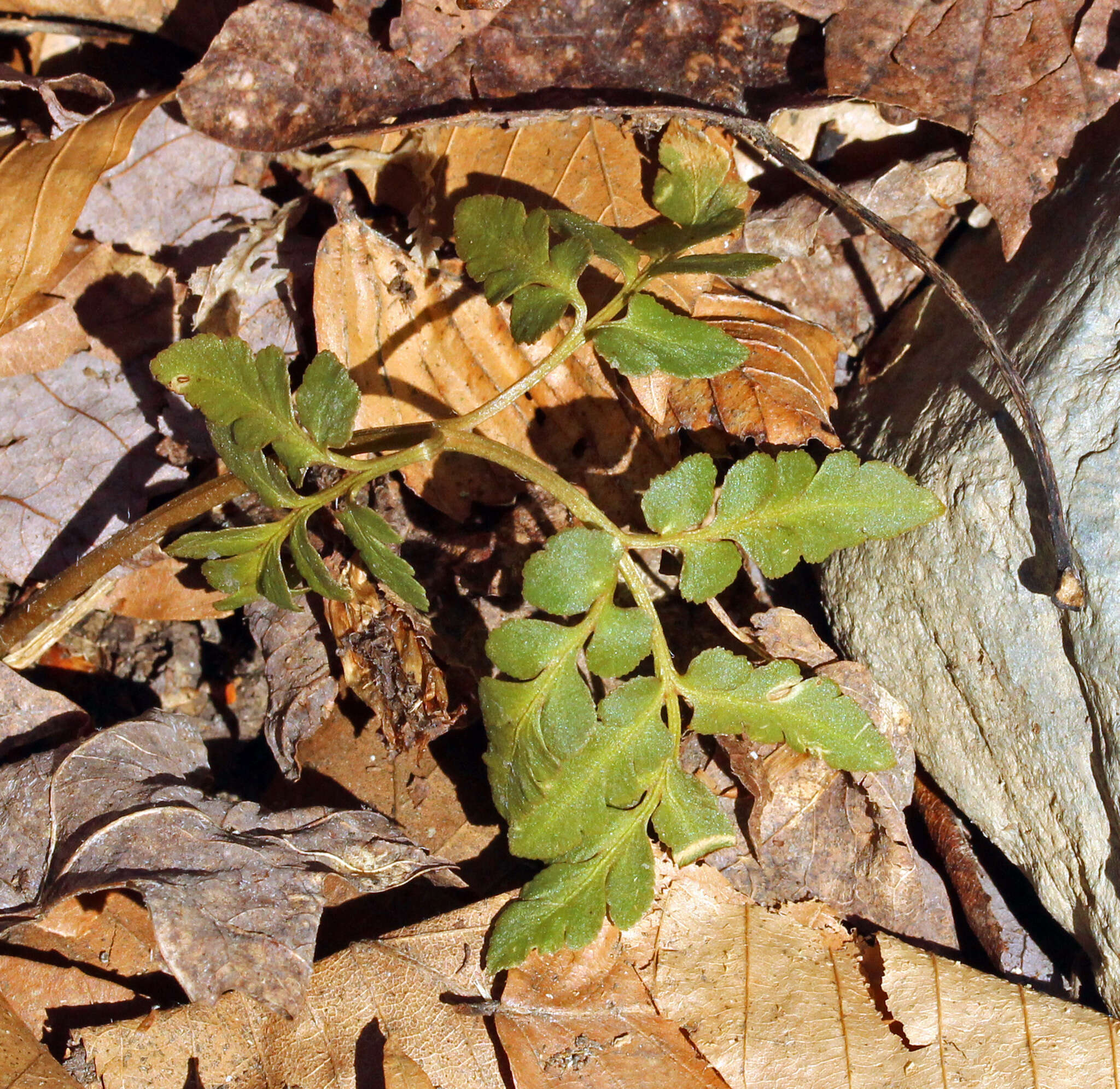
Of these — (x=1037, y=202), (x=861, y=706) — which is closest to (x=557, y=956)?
(x=861, y=706)

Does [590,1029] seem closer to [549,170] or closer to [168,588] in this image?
[168,588]

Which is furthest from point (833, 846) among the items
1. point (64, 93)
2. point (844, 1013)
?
point (64, 93)

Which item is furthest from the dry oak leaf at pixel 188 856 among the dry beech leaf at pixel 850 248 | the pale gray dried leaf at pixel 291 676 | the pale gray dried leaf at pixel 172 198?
the dry beech leaf at pixel 850 248

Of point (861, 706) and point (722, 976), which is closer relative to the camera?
point (722, 976)

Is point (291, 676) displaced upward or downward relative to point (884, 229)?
downward

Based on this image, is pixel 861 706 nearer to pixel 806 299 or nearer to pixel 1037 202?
pixel 806 299

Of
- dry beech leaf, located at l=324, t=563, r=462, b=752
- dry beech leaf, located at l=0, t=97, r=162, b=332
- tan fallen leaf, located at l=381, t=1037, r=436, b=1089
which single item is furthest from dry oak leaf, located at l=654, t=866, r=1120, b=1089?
dry beech leaf, located at l=0, t=97, r=162, b=332
